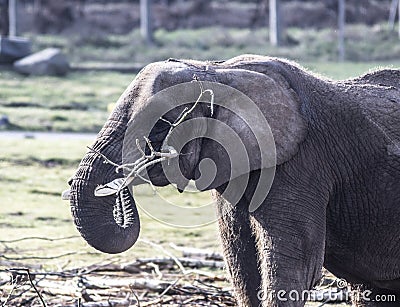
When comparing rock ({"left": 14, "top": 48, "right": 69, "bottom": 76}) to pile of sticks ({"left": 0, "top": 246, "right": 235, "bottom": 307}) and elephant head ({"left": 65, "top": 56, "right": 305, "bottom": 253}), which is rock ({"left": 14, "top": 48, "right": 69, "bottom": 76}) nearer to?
pile of sticks ({"left": 0, "top": 246, "right": 235, "bottom": 307})

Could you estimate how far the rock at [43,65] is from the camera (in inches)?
969

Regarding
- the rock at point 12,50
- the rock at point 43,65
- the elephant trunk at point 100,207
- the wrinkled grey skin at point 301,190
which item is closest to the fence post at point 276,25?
the rock at point 43,65

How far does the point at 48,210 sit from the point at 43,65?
12.7 m

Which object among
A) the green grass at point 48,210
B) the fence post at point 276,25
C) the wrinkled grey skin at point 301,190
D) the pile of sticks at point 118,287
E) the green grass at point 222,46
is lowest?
the green grass at point 222,46

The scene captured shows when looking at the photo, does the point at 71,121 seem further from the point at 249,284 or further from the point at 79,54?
the point at 249,284

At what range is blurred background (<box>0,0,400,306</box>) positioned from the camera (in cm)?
949

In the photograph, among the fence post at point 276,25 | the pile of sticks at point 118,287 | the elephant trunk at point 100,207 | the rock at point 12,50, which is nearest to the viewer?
the elephant trunk at point 100,207

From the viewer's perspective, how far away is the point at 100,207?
5.54 meters

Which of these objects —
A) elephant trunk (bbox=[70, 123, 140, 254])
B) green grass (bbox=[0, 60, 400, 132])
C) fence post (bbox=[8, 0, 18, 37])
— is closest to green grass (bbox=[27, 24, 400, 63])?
fence post (bbox=[8, 0, 18, 37])

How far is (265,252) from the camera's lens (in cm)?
595

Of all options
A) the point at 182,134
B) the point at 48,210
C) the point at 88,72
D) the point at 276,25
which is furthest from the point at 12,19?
the point at 182,134

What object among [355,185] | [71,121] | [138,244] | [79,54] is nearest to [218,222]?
[355,185]

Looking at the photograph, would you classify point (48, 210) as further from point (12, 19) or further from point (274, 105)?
point (12, 19)

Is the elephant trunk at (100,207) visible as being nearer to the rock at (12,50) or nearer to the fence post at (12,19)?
the rock at (12,50)
